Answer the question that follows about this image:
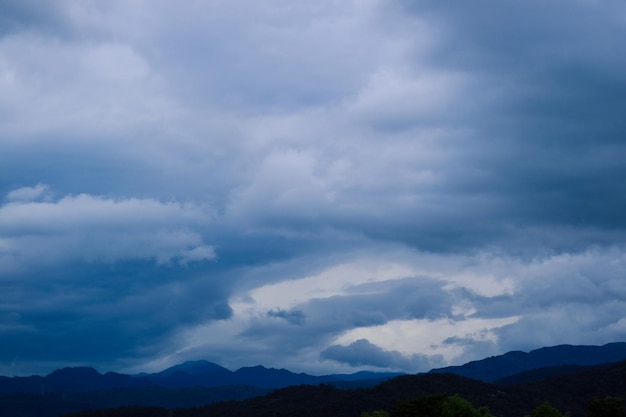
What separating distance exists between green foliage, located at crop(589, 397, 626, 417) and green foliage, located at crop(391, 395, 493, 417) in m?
12.6

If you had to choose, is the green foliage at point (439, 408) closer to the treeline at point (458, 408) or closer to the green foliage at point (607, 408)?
the treeline at point (458, 408)

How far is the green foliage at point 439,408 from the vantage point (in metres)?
88.7

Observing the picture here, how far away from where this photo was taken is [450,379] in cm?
18738

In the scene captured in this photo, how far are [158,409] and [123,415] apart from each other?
35.9ft

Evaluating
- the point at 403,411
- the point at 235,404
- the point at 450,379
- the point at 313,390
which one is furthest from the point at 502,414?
the point at 403,411

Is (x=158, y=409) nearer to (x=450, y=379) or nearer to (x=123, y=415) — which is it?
(x=123, y=415)

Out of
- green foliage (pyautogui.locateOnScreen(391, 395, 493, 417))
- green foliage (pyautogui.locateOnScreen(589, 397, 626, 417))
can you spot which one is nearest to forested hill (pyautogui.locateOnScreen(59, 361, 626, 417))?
green foliage (pyautogui.locateOnScreen(391, 395, 493, 417))

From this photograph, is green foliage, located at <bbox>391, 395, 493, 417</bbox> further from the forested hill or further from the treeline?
the forested hill

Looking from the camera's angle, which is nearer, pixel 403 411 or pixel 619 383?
pixel 403 411

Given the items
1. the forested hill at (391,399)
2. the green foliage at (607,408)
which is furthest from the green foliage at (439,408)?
the forested hill at (391,399)

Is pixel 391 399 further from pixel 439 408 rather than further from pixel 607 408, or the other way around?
pixel 607 408

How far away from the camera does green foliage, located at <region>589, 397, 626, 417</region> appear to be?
86812 mm

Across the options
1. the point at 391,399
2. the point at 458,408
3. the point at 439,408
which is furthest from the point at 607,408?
the point at 391,399

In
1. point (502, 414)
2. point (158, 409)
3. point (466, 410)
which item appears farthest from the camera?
point (158, 409)
